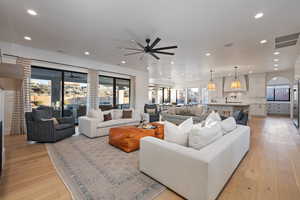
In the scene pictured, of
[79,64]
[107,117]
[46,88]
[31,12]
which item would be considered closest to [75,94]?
[46,88]

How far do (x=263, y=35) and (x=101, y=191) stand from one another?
4740 mm

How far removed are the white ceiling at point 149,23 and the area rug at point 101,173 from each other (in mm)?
2854

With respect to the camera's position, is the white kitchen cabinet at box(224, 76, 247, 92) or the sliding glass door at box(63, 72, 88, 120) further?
the white kitchen cabinet at box(224, 76, 247, 92)

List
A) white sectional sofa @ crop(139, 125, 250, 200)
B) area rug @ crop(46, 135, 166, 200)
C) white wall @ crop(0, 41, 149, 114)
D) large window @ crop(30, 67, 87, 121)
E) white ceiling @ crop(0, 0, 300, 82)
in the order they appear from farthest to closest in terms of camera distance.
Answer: large window @ crop(30, 67, 87, 121) → white wall @ crop(0, 41, 149, 114) → white ceiling @ crop(0, 0, 300, 82) → area rug @ crop(46, 135, 166, 200) → white sectional sofa @ crop(139, 125, 250, 200)

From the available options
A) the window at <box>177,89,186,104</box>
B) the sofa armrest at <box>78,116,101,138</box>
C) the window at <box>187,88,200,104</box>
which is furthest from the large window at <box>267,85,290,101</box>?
the sofa armrest at <box>78,116,101,138</box>

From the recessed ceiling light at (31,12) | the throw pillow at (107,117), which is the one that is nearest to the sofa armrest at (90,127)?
the throw pillow at (107,117)

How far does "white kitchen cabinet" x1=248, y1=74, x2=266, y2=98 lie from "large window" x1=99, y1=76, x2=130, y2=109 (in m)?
8.03

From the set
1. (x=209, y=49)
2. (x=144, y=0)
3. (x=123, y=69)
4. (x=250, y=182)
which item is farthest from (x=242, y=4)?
(x=123, y=69)

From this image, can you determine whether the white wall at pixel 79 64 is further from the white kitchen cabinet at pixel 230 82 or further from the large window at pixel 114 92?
A: the white kitchen cabinet at pixel 230 82

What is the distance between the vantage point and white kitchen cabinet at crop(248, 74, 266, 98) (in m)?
8.21

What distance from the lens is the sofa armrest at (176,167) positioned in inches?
55.8

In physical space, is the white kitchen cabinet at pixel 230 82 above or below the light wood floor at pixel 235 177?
above

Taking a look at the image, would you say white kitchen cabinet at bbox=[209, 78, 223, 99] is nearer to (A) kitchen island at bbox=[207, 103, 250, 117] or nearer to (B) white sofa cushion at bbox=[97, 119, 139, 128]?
(A) kitchen island at bbox=[207, 103, 250, 117]

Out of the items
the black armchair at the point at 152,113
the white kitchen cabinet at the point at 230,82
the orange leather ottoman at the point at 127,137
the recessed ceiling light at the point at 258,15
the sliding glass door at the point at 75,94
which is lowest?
the orange leather ottoman at the point at 127,137
